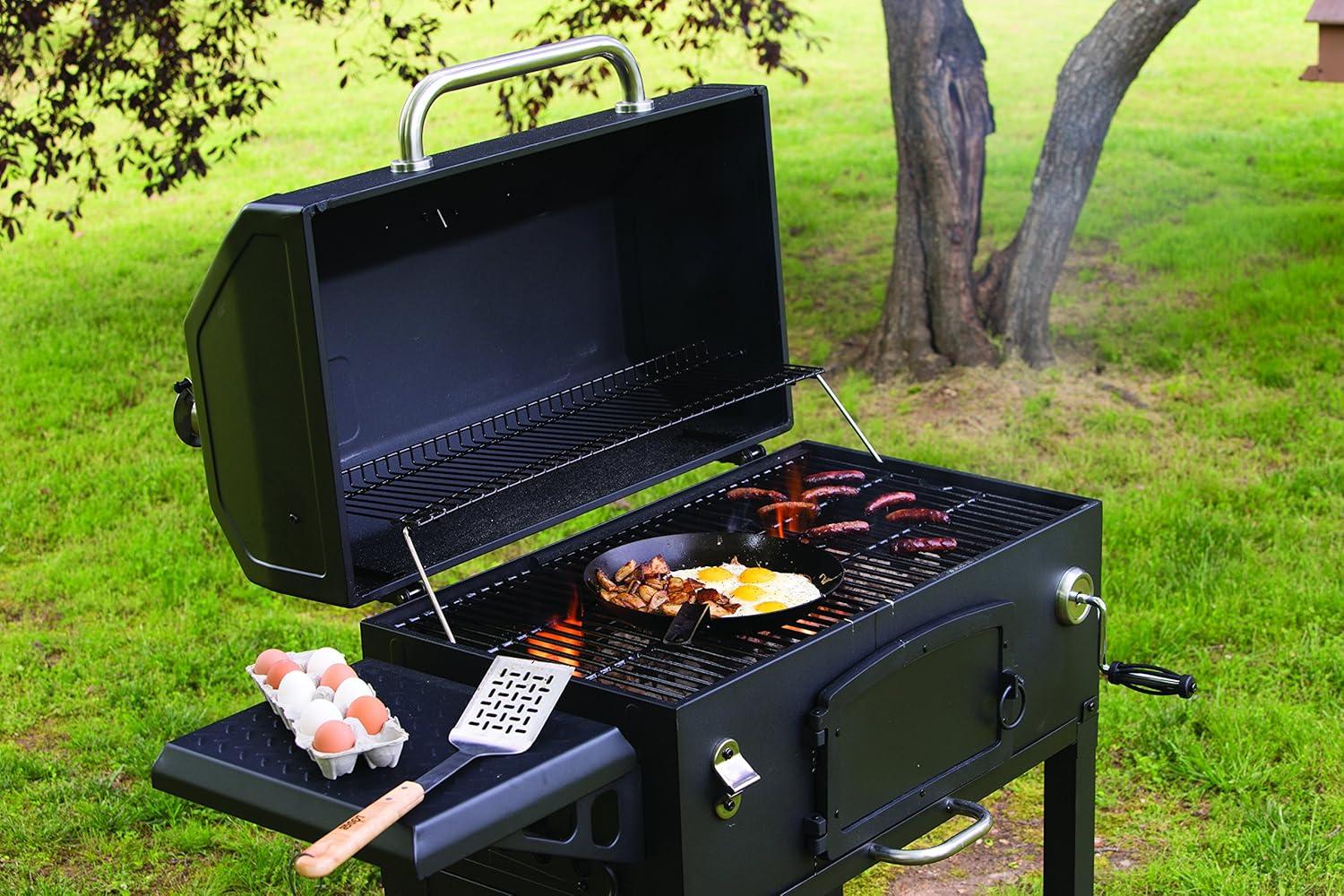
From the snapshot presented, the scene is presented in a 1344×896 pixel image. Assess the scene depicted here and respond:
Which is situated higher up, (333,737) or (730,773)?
(333,737)

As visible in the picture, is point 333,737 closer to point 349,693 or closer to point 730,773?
point 349,693

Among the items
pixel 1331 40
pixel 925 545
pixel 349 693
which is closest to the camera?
pixel 349 693

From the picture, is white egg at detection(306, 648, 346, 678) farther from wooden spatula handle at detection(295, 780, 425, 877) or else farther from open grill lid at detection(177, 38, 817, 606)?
wooden spatula handle at detection(295, 780, 425, 877)

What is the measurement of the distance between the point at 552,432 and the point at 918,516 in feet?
2.09

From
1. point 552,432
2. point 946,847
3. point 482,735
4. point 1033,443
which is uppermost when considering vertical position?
point 552,432

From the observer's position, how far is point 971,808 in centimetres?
241

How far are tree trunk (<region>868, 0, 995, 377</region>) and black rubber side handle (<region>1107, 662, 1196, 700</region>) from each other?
11.8ft

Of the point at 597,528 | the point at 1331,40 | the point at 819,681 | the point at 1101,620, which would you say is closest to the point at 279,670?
the point at 819,681

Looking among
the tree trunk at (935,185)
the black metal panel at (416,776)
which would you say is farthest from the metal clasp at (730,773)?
the tree trunk at (935,185)

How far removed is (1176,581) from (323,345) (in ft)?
10.5

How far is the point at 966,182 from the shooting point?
6086 mm

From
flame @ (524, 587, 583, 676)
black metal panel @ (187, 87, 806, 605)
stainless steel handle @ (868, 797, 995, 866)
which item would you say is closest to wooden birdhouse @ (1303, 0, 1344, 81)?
black metal panel @ (187, 87, 806, 605)

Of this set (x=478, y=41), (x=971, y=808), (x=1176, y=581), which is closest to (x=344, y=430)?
(x=971, y=808)

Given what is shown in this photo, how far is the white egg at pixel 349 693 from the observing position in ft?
6.42
